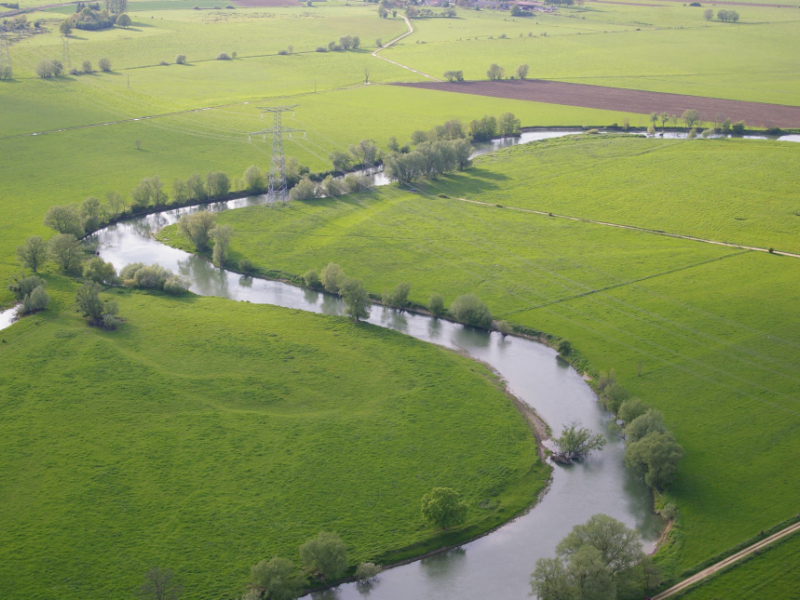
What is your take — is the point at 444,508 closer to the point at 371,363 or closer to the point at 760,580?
the point at 760,580

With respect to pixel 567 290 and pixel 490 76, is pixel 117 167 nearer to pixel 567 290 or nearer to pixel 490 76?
pixel 567 290

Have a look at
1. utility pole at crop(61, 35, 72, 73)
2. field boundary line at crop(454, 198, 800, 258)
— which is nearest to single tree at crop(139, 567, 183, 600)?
field boundary line at crop(454, 198, 800, 258)

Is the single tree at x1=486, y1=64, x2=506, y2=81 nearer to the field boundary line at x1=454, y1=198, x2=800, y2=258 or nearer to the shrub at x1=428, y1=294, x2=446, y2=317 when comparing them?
the field boundary line at x1=454, y1=198, x2=800, y2=258

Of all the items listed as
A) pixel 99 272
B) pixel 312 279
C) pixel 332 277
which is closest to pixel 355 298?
pixel 332 277

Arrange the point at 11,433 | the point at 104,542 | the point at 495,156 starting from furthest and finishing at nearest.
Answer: the point at 495,156 < the point at 11,433 < the point at 104,542

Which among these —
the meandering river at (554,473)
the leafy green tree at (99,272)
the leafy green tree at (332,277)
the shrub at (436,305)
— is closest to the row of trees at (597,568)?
the meandering river at (554,473)

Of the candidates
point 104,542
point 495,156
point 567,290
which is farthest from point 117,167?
point 104,542
